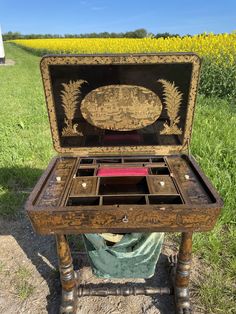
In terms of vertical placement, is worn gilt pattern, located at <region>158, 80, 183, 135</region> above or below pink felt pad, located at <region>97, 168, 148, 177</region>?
above

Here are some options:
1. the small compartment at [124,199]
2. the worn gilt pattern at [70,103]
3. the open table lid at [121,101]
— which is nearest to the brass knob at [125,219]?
the small compartment at [124,199]

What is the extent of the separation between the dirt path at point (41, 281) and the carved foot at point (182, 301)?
0.49 feet

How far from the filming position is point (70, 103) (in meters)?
2.28

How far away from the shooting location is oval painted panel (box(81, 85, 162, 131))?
225 centimetres

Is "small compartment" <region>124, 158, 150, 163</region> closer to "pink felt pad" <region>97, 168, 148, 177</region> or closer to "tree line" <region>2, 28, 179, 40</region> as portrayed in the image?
"pink felt pad" <region>97, 168, 148, 177</region>

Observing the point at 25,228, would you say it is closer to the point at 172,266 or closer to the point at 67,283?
the point at 67,283

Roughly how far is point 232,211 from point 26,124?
17.4ft

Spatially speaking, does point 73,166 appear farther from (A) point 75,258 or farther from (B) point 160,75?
(A) point 75,258

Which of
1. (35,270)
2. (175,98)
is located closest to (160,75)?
(175,98)

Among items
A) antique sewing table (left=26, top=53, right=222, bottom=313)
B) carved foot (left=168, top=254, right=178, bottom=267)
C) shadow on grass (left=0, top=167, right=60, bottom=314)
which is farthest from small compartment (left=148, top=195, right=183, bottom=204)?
shadow on grass (left=0, top=167, right=60, bottom=314)

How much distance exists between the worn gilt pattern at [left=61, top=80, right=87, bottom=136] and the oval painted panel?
76 mm

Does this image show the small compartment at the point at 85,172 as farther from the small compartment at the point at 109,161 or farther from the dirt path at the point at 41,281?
the dirt path at the point at 41,281

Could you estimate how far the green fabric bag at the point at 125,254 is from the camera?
241 cm

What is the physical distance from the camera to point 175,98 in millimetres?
2258
